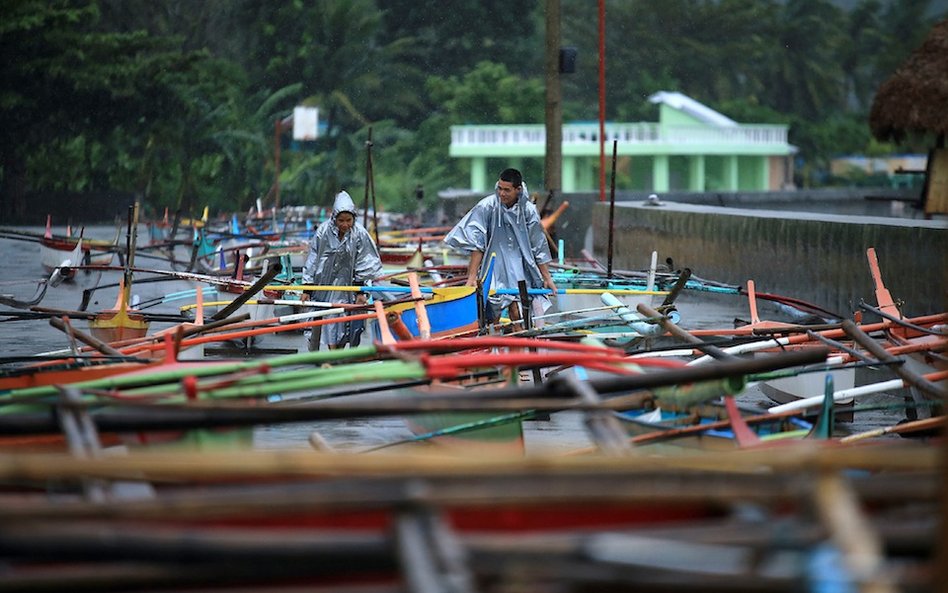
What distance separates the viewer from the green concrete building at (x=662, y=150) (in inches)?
1847

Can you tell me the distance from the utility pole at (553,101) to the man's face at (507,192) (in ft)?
29.2

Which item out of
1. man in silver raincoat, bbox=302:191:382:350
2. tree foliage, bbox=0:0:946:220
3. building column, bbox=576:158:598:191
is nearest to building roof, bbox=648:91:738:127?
building column, bbox=576:158:598:191

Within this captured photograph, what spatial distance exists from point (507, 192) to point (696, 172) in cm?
4264

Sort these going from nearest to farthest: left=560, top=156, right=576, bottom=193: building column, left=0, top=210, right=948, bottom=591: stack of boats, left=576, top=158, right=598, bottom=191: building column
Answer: left=0, top=210, right=948, bottom=591: stack of boats, left=560, top=156, right=576, bottom=193: building column, left=576, top=158, right=598, bottom=191: building column

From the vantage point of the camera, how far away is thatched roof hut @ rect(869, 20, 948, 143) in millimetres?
23391

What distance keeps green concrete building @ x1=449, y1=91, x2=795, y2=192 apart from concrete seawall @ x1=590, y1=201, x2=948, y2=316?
2484 cm

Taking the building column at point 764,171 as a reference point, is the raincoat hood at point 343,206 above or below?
above

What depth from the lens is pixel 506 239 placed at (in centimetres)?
1171

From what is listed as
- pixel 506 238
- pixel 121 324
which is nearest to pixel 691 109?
pixel 506 238

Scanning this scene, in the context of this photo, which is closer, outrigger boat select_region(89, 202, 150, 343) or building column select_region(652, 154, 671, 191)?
outrigger boat select_region(89, 202, 150, 343)

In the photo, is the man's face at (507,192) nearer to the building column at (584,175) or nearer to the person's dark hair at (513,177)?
the person's dark hair at (513,177)

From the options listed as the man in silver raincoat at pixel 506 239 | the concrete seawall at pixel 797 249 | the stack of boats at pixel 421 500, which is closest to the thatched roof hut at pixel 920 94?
the concrete seawall at pixel 797 249

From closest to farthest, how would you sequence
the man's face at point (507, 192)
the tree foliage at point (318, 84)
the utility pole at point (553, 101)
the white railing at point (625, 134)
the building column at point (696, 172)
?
the man's face at point (507, 192), the utility pole at point (553, 101), the white railing at point (625, 134), the tree foliage at point (318, 84), the building column at point (696, 172)

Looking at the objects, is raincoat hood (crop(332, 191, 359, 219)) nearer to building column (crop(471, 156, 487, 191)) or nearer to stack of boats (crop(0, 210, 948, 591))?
stack of boats (crop(0, 210, 948, 591))
